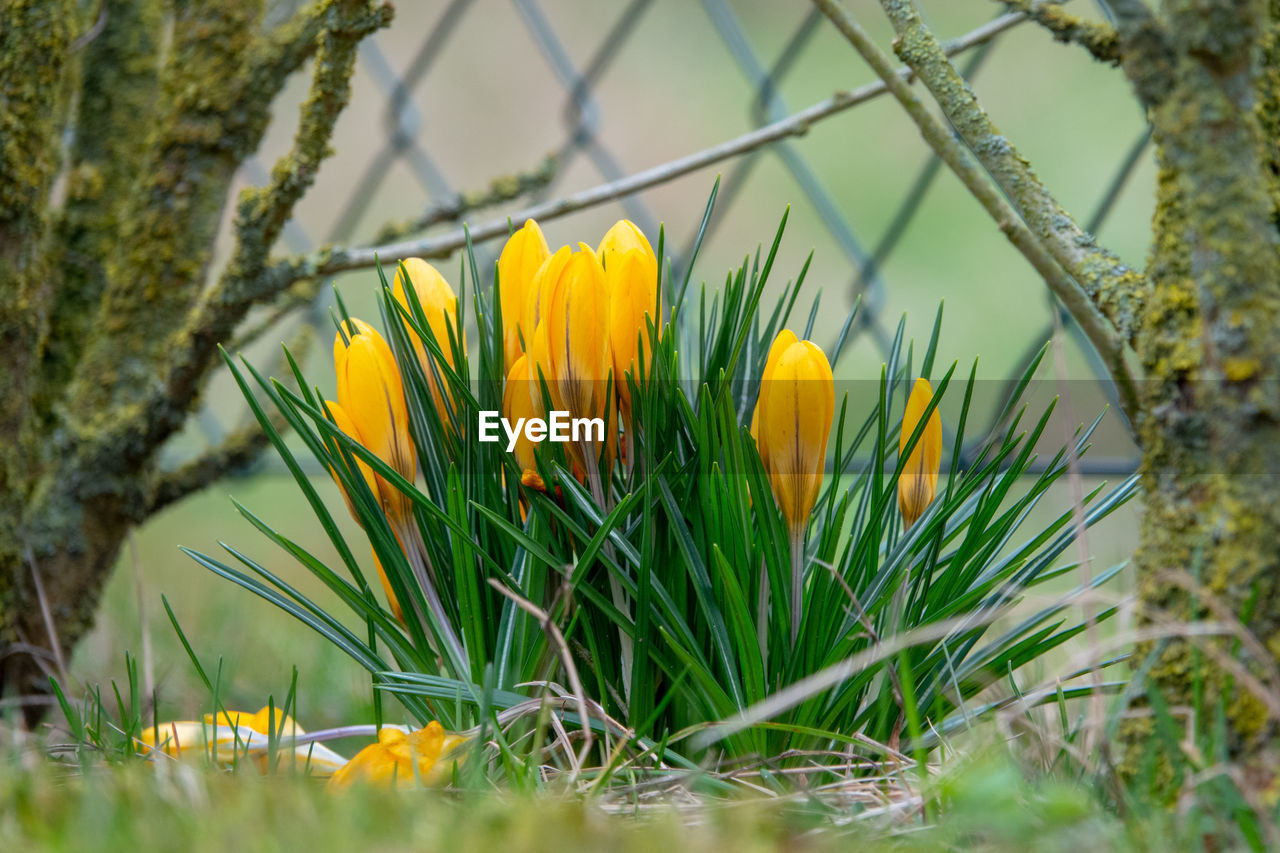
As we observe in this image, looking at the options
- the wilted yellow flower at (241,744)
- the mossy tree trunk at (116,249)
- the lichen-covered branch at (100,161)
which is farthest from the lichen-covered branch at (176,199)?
the wilted yellow flower at (241,744)

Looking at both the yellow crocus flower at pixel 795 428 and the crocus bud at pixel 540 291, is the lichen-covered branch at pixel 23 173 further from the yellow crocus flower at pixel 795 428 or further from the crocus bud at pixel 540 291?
the yellow crocus flower at pixel 795 428

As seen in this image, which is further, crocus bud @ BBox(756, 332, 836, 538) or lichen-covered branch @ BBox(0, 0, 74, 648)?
lichen-covered branch @ BBox(0, 0, 74, 648)

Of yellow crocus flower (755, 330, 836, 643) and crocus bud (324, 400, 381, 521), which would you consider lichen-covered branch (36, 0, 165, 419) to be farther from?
yellow crocus flower (755, 330, 836, 643)

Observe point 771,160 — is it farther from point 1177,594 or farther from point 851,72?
point 1177,594

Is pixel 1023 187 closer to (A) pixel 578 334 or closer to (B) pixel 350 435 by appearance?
(A) pixel 578 334

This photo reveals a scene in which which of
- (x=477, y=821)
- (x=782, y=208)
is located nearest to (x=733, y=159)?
(x=782, y=208)

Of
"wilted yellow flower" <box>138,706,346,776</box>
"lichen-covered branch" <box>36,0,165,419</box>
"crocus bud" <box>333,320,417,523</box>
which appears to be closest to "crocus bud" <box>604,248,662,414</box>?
"crocus bud" <box>333,320,417,523</box>

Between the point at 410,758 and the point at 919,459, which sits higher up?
the point at 919,459

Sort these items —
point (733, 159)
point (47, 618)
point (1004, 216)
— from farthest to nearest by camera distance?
point (733, 159) < point (47, 618) < point (1004, 216)
